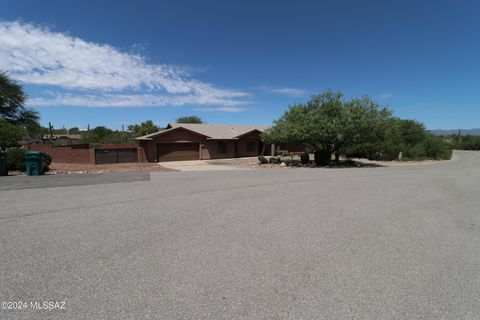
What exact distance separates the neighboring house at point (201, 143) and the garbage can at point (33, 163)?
1208 cm

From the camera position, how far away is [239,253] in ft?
13.9

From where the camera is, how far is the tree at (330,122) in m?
21.4

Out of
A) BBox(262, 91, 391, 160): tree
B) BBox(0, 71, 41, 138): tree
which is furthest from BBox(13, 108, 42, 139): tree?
BBox(262, 91, 391, 160): tree

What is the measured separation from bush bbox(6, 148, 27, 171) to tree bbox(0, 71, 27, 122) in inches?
863

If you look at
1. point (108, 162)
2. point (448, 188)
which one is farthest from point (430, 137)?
point (108, 162)

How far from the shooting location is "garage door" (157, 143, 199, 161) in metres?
27.3

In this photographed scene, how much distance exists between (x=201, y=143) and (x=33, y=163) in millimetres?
17257

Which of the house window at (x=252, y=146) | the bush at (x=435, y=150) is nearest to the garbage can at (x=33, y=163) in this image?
the house window at (x=252, y=146)

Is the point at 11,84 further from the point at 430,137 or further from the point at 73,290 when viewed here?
the point at 430,137

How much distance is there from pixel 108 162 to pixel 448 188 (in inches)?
921

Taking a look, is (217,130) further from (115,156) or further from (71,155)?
(71,155)

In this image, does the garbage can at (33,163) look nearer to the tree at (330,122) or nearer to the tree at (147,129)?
the tree at (330,122)

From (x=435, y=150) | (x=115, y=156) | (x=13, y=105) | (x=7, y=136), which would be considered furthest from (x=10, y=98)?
(x=435, y=150)

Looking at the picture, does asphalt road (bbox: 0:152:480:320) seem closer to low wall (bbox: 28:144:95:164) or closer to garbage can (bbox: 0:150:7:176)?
garbage can (bbox: 0:150:7:176)
